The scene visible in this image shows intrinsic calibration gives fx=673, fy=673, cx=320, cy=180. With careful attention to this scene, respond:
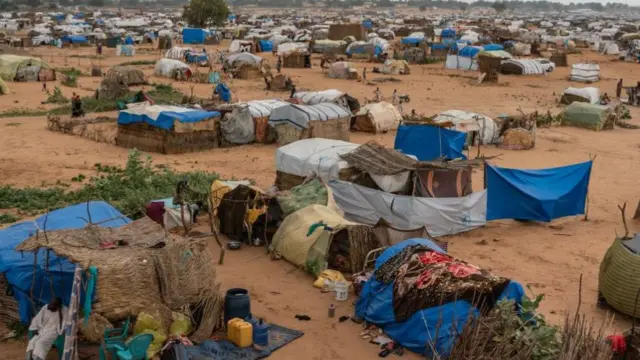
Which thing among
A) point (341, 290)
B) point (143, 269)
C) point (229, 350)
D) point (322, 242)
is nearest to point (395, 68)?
point (322, 242)

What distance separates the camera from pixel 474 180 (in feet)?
59.5

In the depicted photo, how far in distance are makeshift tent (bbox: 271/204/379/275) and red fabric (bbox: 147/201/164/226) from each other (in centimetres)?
253

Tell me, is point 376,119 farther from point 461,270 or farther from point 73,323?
point 73,323

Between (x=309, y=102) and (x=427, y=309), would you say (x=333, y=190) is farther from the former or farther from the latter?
(x=309, y=102)

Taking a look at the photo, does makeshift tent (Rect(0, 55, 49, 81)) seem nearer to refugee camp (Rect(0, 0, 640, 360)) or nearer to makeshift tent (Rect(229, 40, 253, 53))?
refugee camp (Rect(0, 0, 640, 360))

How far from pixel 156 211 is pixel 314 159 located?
3703mm

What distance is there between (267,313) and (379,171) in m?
4.63

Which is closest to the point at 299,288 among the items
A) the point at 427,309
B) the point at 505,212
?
the point at 427,309

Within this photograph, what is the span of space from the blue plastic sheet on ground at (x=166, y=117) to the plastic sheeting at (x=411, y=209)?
7.44m

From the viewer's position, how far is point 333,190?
563 inches

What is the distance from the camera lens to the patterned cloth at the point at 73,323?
7.70 metres

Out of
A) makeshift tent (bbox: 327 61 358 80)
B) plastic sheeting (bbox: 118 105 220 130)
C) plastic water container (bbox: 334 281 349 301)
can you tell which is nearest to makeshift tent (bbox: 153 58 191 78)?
makeshift tent (bbox: 327 61 358 80)

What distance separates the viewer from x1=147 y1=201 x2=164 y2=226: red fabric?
12828 millimetres

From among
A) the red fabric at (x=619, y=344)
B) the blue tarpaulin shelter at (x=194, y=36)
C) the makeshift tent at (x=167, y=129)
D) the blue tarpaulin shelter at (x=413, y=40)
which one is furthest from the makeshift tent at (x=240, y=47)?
the red fabric at (x=619, y=344)
